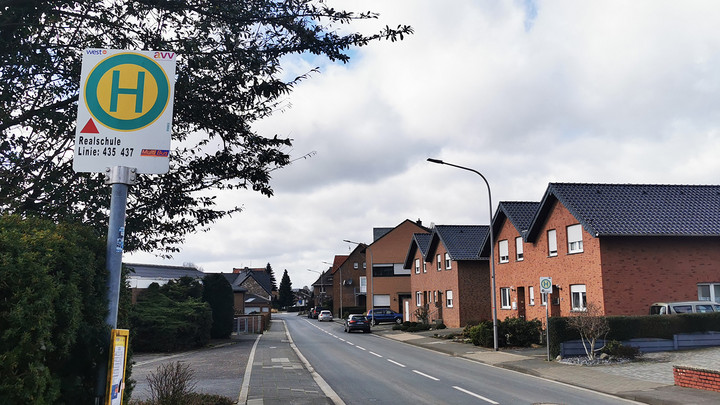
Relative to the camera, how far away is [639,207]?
25.0 meters

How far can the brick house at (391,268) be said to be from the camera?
63.6 metres

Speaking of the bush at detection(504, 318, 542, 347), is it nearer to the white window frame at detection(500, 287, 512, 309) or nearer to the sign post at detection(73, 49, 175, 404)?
the white window frame at detection(500, 287, 512, 309)

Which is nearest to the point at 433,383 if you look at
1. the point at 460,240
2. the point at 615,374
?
the point at 615,374

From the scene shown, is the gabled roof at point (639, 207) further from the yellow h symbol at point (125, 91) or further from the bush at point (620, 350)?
the yellow h symbol at point (125, 91)

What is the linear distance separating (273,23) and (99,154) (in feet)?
11.0

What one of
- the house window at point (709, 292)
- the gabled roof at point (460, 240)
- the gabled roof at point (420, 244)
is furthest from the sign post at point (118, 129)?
the gabled roof at point (420, 244)

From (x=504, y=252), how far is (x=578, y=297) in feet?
28.9

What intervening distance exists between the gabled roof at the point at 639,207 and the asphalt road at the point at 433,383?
905 cm

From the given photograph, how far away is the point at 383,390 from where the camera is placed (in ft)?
43.7

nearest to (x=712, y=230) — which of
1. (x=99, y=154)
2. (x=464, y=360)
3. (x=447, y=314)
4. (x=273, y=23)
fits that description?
(x=464, y=360)

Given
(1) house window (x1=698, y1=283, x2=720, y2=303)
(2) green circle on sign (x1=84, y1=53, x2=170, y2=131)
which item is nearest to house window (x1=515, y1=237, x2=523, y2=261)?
(1) house window (x1=698, y1=283, x2=720, y2=303)

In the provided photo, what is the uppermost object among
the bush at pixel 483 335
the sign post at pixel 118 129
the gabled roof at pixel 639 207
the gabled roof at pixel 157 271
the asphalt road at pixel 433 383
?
the gabled roof at pixel 639 207

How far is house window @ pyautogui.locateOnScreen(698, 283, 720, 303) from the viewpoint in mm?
→ 23609

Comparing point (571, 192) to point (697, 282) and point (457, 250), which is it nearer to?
point (697, 282)
